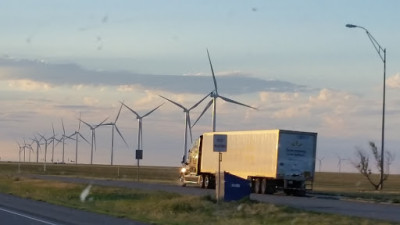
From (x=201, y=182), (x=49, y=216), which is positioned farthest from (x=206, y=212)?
(x=201, y=182)

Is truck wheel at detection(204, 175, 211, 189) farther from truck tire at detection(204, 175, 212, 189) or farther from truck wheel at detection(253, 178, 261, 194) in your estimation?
truck wheel at detection(253, 178, 261, 194)

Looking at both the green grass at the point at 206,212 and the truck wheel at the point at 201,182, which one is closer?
the green grass at the point at 206,212

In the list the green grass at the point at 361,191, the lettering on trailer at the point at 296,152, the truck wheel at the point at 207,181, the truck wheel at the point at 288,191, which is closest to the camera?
the green grass at the point at 361,191

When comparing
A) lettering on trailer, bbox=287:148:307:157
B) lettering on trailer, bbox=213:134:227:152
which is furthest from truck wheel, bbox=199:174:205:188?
lettering on trailer, bbox=213:134:227:152

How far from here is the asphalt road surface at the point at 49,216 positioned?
2577cm

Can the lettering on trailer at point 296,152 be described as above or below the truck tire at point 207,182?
above

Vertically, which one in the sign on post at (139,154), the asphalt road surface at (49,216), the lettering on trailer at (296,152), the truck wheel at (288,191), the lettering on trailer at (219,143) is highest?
the lettering on trailer at (219,143)

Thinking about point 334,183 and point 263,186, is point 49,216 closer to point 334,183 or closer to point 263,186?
point 263,186

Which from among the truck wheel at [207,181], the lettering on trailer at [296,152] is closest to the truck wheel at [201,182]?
the truck wheel at [207,181]

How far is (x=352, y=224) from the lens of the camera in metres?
24.8

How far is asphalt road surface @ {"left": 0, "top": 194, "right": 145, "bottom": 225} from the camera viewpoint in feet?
84.5

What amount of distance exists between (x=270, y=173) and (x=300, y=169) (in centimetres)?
179

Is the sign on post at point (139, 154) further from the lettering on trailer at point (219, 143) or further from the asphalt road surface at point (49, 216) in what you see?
the lettering on trailer at point (219, 143)

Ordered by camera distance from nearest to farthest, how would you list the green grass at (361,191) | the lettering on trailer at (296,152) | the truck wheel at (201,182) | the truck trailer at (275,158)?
1. the green grass at (361,191)
2. the truck trailer at (275,158)
3. the lettering on trailer at (296,152)
4. the truck wheel at (201,182)
